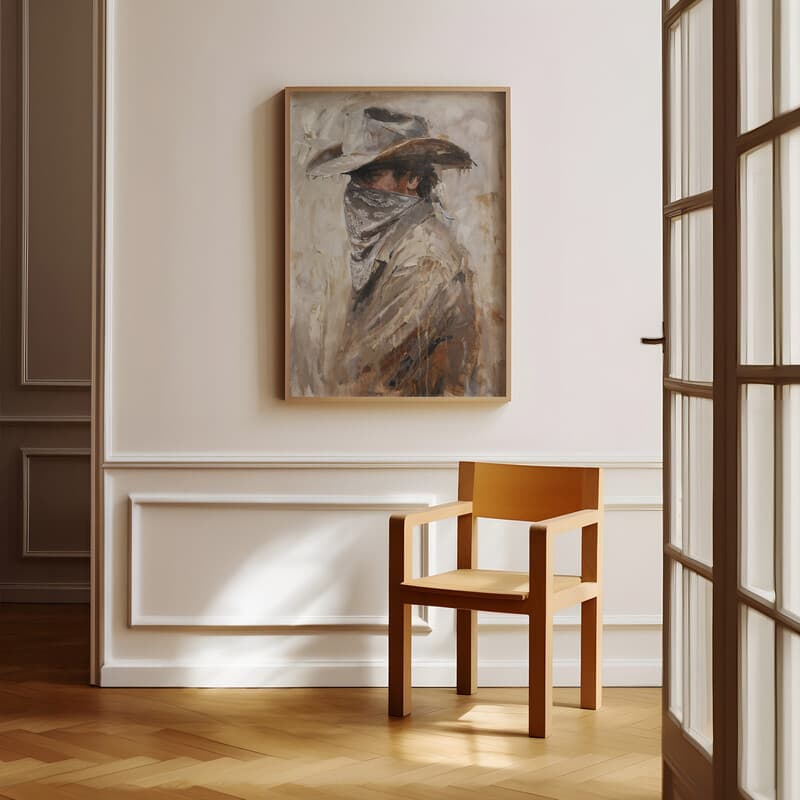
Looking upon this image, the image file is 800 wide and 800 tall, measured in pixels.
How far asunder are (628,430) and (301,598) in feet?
4.03

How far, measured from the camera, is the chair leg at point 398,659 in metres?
3.25

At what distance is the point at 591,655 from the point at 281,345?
1.41m

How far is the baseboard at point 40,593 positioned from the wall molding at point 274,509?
5.35 feet

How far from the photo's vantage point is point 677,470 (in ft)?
7.80

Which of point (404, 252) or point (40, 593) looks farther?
point (40, 593)

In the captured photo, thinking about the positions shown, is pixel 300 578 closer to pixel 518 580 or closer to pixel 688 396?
pixel 518 580

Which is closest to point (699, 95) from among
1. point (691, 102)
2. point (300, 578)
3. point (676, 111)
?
point (691, 102)

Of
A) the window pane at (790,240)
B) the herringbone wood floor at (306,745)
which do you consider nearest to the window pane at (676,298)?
the window pane at (790,240)

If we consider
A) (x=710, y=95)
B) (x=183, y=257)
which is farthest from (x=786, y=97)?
(x=183, y=257)

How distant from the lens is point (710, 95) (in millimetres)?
2109

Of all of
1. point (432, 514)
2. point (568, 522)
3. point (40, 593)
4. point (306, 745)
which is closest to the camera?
point (306, 745)

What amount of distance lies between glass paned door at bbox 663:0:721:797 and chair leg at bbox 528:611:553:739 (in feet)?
2.11

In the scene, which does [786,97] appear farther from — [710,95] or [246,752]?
[246,752]

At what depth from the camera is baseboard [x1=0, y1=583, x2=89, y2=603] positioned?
5113 mm
